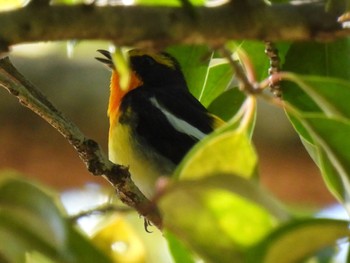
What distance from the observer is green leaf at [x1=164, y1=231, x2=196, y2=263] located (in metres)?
1.03

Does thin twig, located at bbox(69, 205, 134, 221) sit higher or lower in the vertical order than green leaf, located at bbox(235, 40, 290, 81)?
lower

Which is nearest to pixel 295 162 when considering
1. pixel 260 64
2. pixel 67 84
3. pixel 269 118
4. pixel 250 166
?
pixel 269 118

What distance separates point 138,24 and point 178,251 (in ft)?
1.00

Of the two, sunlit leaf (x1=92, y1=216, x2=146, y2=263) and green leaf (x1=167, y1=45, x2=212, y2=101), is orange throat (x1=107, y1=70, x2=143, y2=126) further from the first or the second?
sunlit leaf (x1=92, y1=216, x2=146, y2=263)

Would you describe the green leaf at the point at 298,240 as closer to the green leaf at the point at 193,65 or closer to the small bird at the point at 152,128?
the green leaf at the point at 193,65

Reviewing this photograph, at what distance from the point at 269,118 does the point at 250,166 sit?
2808mm

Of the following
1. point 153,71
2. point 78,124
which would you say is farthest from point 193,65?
point 78,124

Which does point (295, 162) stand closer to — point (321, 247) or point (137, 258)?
point (137, 258)

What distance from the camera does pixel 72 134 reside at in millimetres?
1388

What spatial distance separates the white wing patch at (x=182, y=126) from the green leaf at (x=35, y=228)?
1518 mm

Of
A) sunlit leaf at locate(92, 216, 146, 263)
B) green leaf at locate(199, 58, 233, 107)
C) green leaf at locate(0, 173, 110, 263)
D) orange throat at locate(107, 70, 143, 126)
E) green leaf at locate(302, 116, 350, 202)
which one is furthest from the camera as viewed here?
orange throat at locate(107, 70, 143, 126)

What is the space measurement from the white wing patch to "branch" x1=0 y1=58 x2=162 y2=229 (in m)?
0.80

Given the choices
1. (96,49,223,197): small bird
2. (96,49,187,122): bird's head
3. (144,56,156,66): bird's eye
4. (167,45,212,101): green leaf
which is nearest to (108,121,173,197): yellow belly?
(96,49,223,197): small bird

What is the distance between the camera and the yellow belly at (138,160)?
2.31m
